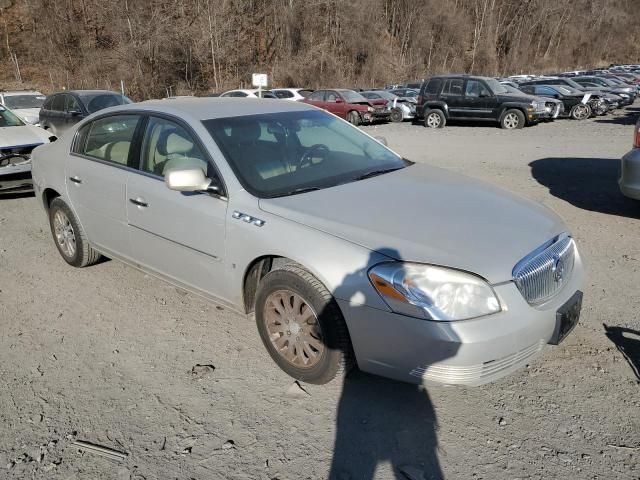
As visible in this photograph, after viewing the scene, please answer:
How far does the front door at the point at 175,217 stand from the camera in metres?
3.40

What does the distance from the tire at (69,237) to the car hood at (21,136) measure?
3586 millimetres

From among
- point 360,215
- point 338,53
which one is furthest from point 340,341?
point 338,53

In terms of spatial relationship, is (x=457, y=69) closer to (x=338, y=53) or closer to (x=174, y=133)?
(x=338, y=53)

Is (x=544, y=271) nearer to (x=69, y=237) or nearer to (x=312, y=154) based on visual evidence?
(x=312, y=154)

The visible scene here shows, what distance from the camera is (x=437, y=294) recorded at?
257 cm

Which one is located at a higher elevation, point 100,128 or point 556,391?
point 100,128

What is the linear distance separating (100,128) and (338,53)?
4297 centimetres

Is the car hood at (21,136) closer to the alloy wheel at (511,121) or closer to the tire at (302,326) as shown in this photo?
the tire at (302,326)

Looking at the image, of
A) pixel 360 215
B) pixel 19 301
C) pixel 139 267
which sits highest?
pixel 360 215

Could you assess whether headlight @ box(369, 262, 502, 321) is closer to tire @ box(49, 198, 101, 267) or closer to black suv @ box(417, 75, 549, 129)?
tire @ box(49, 198, 101, 267)

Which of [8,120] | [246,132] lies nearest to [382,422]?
[246,132]

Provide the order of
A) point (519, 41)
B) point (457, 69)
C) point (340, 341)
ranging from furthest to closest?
Answer: point (519, 41), point (457, 69), point (340, 341)

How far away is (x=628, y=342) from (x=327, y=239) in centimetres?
226

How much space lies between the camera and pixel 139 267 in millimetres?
4152
